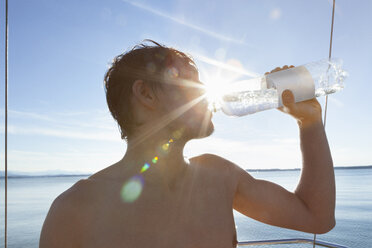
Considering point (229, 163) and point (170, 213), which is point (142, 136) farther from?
point (229, 163)

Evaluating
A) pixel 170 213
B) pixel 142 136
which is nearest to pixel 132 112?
pixel 142 136

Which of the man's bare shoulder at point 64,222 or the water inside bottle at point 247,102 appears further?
the water inside bottle at point 247,102

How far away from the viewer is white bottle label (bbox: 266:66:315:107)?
1.15 meters

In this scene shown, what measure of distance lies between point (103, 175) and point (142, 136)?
0.18 meters

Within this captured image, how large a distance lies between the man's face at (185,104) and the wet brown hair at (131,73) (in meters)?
0.04

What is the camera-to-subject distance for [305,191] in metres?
1.14

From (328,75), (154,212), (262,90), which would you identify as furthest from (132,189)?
(328,75)

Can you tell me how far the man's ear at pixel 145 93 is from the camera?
1.06 m

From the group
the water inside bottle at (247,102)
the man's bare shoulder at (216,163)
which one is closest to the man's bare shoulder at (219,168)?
the man's bare shoulder at (216,163)

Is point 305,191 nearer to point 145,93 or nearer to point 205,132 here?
point 205,132

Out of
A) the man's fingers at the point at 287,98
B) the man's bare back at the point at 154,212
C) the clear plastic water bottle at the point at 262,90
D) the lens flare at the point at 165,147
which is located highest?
the clear plastic water bottle at the point at 262,90

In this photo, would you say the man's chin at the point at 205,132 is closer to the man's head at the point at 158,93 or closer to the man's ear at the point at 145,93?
the man's head at the point at 158,93

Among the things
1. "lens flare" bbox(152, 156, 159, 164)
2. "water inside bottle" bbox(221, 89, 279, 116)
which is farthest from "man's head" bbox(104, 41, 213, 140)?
"water inside bottle" bbox(221, 89, 279, 116)

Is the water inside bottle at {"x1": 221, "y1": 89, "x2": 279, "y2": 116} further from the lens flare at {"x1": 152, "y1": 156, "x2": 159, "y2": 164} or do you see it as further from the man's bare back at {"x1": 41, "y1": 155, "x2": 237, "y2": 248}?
the lens flare at {"x1": 152, "y1": 156, "x2": 159, "y2": 164}
